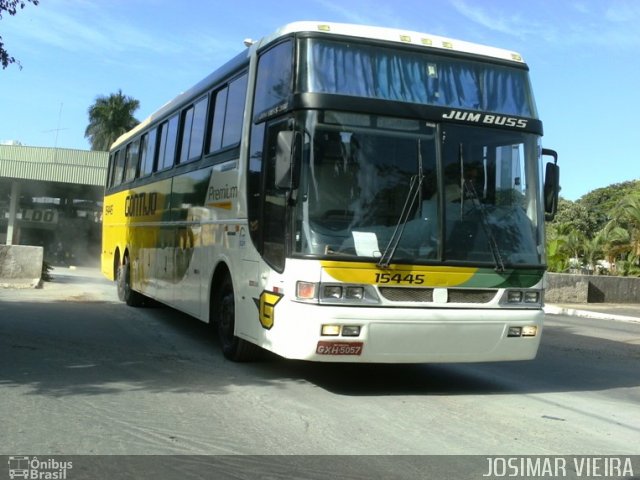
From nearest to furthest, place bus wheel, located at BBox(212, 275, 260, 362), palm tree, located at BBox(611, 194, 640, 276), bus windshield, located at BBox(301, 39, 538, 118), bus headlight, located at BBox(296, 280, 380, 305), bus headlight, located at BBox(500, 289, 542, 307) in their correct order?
1. bus headlight, located at BBox(296, 280, 380, 305)
2. bus windshield, located at BBox(301, 39, 538, 118)
3. bus headlight, located at BBox(500, 289, 542, 307)
4. bus wheel, located at BBox(212, 275, 260, 362)
5. palm tree, located at BBox(611, 194, 640, 276)

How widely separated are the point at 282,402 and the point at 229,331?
6.79 feet

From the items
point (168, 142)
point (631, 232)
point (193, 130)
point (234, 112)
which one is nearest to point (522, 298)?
point (234, 112)

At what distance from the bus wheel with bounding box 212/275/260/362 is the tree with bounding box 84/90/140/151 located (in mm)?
44783

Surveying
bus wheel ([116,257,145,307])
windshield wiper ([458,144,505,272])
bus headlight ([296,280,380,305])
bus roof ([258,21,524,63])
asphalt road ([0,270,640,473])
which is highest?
bus roof ([258,21,524,63])

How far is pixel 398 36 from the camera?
274 inches

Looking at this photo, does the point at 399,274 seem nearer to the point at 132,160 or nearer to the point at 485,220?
the point at 485,220

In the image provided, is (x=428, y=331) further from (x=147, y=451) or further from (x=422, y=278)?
(x=147, y=451)

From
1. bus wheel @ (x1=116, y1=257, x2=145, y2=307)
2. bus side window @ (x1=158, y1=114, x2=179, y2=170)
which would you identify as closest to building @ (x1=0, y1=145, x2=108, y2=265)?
bus wheel @ (x1=116, y1=257, x2=145, y2=307)

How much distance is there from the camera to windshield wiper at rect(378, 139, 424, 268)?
627 cm

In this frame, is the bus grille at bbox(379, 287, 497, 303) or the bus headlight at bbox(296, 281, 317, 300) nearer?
the bus headlight at bbox(296, 281, 317, 300)

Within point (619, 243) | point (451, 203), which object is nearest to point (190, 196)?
point (451, 203)

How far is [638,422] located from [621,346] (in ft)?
20.9

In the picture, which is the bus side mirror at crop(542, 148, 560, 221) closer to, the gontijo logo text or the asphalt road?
the asphalt road

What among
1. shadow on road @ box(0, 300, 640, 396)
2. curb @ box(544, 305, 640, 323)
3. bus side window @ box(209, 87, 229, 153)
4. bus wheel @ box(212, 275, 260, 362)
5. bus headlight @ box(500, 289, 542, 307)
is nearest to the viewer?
bus headlight @ box(500, 289, 542, 307)
